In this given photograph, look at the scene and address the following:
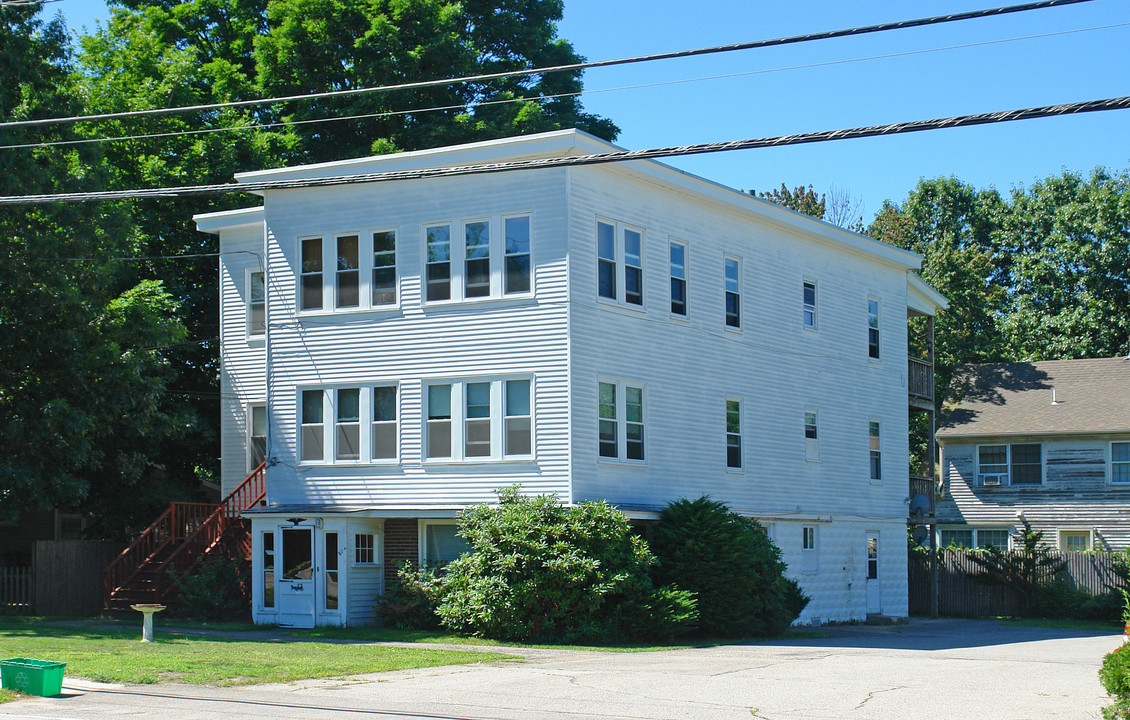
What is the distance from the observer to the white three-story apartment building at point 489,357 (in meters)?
26.1

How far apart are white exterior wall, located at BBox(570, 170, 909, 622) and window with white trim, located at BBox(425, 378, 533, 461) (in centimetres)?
126

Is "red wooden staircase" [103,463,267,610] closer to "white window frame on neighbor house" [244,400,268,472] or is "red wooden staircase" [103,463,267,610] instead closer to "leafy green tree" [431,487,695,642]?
"white window frame on neighbor house" [244,400,268,472]

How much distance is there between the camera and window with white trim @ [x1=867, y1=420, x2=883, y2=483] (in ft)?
118

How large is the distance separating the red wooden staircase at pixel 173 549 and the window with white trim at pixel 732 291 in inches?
454

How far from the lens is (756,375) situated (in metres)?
31.2

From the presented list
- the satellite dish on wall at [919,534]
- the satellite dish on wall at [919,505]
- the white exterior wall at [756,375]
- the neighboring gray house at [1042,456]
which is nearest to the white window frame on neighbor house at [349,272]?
the white exterior wall at [756,375]

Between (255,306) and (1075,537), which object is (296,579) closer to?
(255,306)

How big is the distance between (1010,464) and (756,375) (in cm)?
1783

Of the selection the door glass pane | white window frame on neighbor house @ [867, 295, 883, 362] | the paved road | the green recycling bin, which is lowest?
the paved road

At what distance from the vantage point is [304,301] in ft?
93.8

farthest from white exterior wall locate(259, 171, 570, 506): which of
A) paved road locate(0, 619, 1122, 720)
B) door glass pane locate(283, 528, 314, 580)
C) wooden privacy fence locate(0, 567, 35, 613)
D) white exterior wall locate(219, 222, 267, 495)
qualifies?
wooden privacy fence locate(0, 567, 35, 613)

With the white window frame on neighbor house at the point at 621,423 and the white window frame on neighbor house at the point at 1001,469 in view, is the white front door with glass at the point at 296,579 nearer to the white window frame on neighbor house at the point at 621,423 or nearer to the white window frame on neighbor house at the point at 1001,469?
the white window frame on neighbor house at the point at 621,423

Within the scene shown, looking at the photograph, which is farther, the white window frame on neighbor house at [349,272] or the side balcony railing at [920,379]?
the side balcony railing at [920,379]

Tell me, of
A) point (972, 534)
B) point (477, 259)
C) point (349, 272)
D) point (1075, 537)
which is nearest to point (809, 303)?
point (477, 259)
